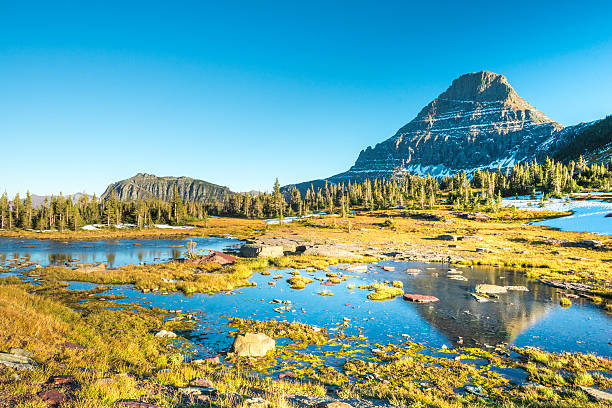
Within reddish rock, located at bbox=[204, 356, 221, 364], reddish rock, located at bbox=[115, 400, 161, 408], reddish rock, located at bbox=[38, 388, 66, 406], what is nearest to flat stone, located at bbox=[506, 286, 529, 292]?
reddish rock, located at bbox=[204, 356, 221, 364]

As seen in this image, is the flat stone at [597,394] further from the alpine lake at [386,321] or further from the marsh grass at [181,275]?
the marsh grass at [181,275]

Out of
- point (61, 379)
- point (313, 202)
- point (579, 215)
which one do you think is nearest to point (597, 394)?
point (61, 379)

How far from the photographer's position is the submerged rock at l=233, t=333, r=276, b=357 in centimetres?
1557

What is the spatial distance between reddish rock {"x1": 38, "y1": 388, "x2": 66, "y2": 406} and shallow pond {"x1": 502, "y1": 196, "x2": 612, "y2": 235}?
9888cm

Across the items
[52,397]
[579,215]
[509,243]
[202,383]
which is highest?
[52,397]

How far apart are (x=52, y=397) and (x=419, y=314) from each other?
22315 millimetres

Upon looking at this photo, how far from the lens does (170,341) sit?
17.2 metres

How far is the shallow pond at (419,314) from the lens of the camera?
719 inches

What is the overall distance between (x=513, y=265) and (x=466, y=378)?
40.0 m

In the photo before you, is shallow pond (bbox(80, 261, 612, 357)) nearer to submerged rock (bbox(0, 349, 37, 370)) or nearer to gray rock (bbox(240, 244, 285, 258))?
submerged rock (bbox(0, 349, 37, 370))

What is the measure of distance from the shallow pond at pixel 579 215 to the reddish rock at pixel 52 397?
98884mm

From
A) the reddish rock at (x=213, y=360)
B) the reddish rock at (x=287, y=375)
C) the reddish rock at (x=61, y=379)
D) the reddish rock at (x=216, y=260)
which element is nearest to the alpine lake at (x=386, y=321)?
the reddish rock at (x=287, y=375)

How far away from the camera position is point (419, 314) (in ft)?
76.4

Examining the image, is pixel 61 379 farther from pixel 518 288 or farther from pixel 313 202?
pixel 313 202
